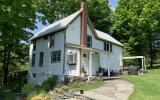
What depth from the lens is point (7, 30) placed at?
28.4 metres

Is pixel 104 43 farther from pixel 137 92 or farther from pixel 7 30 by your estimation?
pixel 137 92

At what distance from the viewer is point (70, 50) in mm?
28344

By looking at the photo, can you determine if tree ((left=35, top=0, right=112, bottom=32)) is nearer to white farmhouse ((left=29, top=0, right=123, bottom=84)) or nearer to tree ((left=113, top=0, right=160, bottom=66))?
tree ((left=113, top=0, right=160, bottom=66))

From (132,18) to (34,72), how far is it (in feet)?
74.7

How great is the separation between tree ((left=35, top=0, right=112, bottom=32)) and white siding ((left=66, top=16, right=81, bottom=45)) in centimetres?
2339

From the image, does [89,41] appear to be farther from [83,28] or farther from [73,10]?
[73,10]

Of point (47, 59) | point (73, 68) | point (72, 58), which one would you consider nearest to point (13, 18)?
point (47, 59)

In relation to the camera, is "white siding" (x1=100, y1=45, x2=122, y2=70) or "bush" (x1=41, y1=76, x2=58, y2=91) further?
"white siding" (x1=100, y1=45, x2=122, y2=70)

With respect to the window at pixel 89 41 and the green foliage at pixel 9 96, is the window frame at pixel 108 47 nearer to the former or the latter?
the window at pixel 89 41

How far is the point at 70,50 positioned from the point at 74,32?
2.21 m

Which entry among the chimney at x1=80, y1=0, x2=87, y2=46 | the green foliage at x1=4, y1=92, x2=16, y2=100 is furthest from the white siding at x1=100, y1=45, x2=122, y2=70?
the green foliage at x1=4, y1=92, x2=16, y2=100

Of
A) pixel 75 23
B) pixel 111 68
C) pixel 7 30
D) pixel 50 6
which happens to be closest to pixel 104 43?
pixel 111 68

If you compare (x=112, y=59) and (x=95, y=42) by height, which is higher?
(x=95, y=42)

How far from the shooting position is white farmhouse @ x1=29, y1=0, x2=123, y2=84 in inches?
1112
